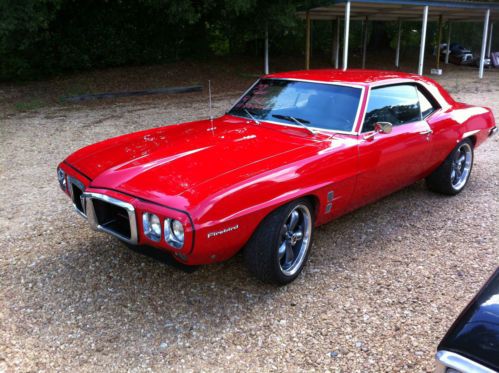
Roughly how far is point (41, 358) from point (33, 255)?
1366mm

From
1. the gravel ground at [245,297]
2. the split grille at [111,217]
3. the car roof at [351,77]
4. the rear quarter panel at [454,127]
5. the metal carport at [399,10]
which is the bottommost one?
the gravel ground at [245,297]

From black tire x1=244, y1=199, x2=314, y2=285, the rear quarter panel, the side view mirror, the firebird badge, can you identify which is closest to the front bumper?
the firebird badge

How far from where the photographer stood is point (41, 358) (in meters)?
2.68

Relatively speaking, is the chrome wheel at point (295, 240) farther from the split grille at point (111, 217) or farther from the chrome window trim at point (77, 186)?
the chrome window trim at point (77, 186)

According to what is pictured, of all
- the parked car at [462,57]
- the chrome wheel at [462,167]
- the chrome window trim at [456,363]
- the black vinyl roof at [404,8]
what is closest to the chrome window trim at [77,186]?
the chrome window trim at [456,363]

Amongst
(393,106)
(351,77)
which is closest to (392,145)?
(393,106)

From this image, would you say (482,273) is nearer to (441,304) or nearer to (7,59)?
(441,304)

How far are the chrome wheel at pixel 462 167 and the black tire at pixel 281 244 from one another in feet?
8.16

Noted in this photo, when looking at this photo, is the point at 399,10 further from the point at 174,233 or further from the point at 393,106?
the point at 174,233

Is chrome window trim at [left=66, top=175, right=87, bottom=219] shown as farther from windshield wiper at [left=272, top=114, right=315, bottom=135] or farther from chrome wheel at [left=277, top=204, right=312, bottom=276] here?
windshield wiper at [left=272, top=114, right=315, bottom=135]

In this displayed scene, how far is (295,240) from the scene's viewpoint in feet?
11.1

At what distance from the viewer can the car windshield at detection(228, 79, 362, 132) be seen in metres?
3.90

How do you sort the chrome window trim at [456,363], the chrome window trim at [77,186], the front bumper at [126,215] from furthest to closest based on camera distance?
the chrome window trim at [77,186] → the front bumper at [126,215] → the chrome window trim at [456,363]

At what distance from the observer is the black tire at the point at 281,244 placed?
301cm
